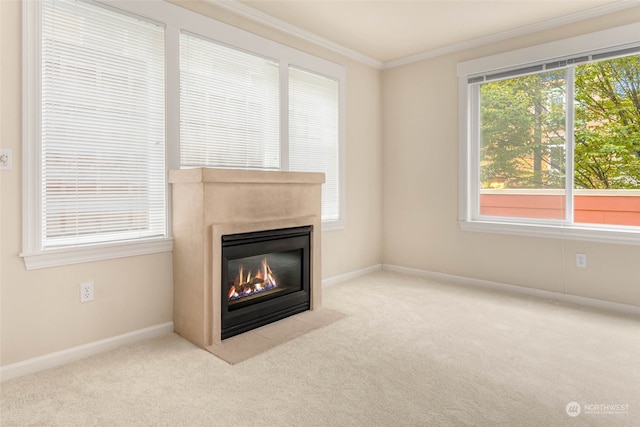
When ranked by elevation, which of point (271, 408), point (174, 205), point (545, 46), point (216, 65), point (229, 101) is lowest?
point (271, 408)

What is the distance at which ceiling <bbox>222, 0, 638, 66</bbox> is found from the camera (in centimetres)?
308

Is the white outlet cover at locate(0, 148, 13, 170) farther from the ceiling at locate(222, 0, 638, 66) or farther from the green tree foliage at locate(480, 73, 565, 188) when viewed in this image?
the green tree foliage at locate(480, 73, 565, 188)

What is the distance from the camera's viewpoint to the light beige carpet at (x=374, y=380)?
1.76 m

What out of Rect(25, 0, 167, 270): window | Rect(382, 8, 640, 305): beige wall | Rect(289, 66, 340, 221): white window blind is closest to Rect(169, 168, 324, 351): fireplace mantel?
Rect(25, 0, 167, 270): window

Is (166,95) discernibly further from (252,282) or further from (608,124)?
(608,124)

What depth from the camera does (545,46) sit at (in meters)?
3.47

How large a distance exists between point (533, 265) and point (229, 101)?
3188mm

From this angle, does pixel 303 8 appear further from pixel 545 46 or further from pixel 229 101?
pixel 545 46

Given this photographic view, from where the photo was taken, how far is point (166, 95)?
2703mm

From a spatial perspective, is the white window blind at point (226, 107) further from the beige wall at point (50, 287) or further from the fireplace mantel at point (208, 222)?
the fireplace mantel at point (208, 222)

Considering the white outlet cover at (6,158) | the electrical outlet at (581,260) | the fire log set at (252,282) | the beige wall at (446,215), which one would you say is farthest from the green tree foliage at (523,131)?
the white outlet cover at (6,158)

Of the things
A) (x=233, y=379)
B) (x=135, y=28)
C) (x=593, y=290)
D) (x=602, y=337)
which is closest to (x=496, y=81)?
(x=593, y=290)

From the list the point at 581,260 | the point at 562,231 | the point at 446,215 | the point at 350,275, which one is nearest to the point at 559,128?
the point at 562,231

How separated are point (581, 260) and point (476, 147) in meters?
1.46
